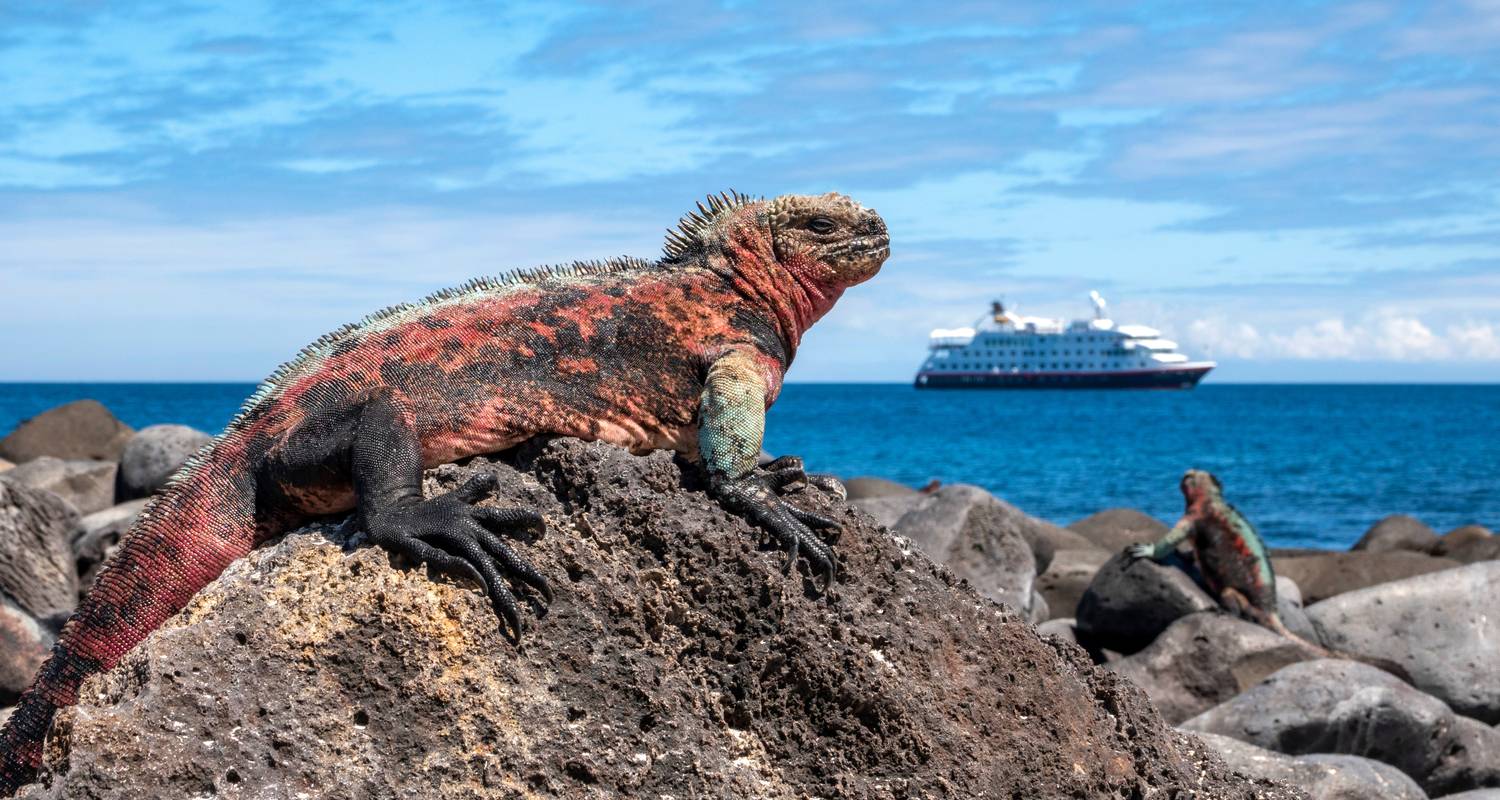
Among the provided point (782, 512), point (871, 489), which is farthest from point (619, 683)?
point (871, 489)

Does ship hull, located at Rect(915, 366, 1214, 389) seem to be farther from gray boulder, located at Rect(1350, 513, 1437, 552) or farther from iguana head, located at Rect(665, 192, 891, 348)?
iguana head, located at Rect(665, 192, 891, 348)

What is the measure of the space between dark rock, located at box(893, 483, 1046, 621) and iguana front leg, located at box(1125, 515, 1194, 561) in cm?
85

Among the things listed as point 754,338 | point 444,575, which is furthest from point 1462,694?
point 444,575

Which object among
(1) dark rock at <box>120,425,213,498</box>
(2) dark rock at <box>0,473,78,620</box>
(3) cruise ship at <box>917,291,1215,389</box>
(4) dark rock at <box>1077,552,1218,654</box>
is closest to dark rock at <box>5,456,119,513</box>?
(1) dark rock at <box>120,425,213,498</box>

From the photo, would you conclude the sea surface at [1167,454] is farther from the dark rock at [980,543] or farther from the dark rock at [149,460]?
the dark rock at [149,460]

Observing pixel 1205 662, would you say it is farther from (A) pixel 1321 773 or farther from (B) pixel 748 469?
(B) pixel 748 469

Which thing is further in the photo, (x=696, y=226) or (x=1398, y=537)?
(x=1398, y=537)

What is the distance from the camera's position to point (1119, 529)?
20969 mm

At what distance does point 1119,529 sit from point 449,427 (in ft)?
58.3

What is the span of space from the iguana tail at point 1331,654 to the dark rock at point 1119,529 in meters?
7.00

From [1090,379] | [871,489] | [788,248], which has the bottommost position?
[788,248]

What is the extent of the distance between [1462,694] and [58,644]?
9.96 meters

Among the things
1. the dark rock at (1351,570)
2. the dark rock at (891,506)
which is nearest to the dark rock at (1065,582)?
the dark rock at (891,506)

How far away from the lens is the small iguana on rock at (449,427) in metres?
4.13
